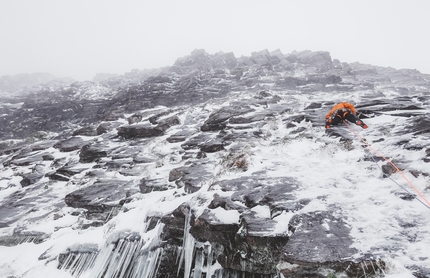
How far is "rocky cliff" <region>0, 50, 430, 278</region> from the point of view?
407cm

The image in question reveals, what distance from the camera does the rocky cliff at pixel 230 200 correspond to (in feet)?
13.3

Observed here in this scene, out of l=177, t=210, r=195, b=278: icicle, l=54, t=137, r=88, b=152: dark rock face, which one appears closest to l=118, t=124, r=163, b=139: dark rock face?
l=54, t=137, r=88, b=152: dark rock face

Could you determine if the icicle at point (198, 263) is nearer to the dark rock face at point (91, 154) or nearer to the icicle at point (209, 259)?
the icicle at point (209, 259)

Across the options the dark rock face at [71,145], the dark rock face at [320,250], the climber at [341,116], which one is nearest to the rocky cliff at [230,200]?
the dark rock face at [320,250]

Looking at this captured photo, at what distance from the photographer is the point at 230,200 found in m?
5.70

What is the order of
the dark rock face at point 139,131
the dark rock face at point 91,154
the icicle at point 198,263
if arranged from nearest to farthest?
1. the icicle at point 198,263
2. the dark rock face at point 91,154
3. the dark rock face at point 139,131

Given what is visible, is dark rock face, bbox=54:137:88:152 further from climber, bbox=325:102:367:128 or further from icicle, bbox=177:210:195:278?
climber, bbox=325:102:367:128

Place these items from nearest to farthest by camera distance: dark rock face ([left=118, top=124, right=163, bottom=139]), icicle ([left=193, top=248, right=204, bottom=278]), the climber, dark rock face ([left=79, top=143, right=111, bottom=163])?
icicle ([left=193, top=248, right=204, bottom=278]) → the climber → dark rock face ([left=79, top=143, right=111, bottom=163]) → dark rock face ([left=118, top=124, right=163, bottom=139])

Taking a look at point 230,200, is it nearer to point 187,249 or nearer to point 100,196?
point 187,249

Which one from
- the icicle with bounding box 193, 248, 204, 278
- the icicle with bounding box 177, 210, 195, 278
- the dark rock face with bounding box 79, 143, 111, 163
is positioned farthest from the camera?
the dark rock face with bounding box 79, 143, 111, 163

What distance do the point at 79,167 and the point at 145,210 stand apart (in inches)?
258

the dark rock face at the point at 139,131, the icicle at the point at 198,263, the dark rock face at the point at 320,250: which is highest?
the dark rock face at the point at 320,250

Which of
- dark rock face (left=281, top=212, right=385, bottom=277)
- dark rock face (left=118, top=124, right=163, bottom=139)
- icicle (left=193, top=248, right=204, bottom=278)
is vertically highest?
dark rock face (left=281, top=212, right=385, bottom=277)

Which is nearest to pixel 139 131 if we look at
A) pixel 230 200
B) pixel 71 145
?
pixel 71 145
